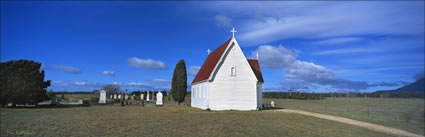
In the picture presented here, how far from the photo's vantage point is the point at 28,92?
1244 inches

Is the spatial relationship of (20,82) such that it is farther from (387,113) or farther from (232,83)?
(387,113)

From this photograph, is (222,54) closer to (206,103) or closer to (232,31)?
(232,31)

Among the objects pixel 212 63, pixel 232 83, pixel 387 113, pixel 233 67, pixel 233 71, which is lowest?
pixel 387 113

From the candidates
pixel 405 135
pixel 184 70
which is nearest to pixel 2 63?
pixel 184 70

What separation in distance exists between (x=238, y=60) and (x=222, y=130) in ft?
46.3

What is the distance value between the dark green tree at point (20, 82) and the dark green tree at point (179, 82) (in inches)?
643

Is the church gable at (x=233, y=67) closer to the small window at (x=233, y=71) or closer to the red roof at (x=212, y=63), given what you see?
the small window at (x=233, y=71)

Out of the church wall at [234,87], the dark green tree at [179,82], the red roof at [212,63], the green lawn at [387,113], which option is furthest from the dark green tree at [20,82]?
the green lawn at [387,113]

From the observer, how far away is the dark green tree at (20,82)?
101 feet

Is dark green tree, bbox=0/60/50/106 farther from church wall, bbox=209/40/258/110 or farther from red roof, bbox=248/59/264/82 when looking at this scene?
red roof, bbox=248/59/264/82

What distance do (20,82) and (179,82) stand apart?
61.1 ft

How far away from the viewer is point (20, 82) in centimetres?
3130

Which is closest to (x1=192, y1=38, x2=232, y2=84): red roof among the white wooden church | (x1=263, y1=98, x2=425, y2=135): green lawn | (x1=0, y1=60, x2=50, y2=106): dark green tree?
the white wooden church

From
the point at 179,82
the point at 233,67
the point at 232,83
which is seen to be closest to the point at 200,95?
the point at 232,83
